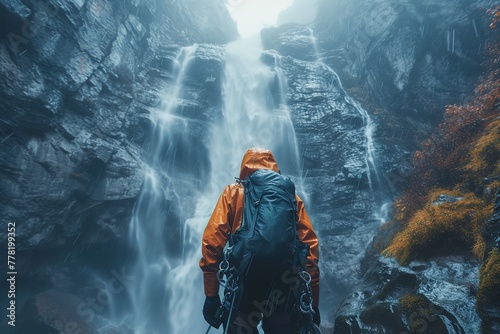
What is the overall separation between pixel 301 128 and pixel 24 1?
48.9 ft

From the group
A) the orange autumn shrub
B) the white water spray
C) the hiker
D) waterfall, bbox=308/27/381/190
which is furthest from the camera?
waterfall, bbox=308/27/381/190

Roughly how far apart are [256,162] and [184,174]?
12.5m

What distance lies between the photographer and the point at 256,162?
3576 millimetres

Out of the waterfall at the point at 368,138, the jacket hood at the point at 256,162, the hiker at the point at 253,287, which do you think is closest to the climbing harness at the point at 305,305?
the hiker at the point at 253,287

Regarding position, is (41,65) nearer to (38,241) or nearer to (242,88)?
(38,241)

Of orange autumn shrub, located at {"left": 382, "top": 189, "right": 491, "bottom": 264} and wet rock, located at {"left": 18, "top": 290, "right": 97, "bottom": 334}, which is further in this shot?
wet rock, located at {"left": 18, "top": 290, "right": 97, "bottom": 334}

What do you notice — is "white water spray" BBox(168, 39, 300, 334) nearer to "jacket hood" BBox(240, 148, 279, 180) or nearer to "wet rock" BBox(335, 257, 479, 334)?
"wet rock" BBox(335, 257, 479, 334)

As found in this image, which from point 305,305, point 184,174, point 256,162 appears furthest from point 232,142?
point 305,305

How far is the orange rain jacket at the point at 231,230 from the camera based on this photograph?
9.55 ft

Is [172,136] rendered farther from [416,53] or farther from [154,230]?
[416,53]

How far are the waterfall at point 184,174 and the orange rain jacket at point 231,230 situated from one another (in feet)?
33.3

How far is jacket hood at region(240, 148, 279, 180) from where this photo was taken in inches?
138

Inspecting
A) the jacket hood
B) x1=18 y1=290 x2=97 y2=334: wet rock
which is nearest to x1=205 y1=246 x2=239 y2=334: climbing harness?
the jacket hood

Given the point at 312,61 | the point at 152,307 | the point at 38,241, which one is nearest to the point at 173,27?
the point at 312,61
